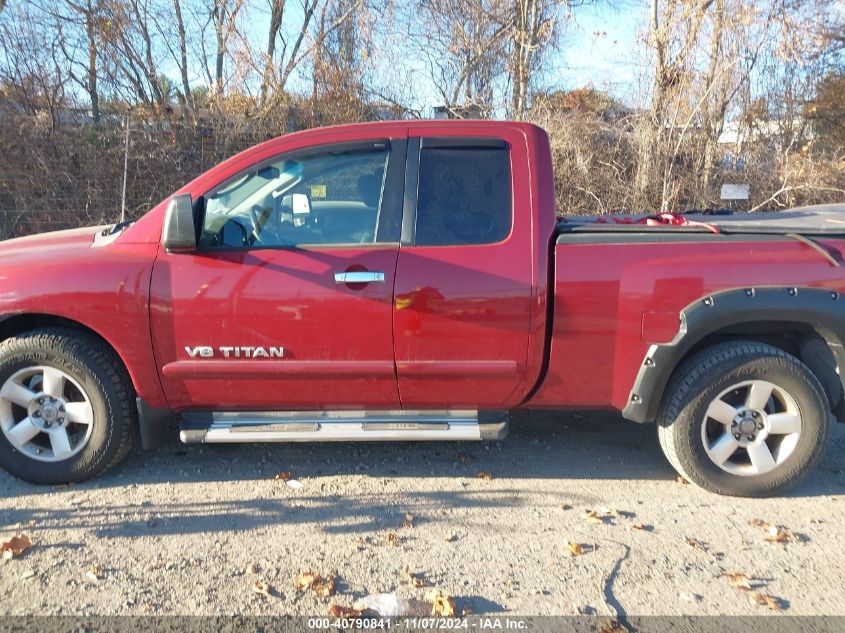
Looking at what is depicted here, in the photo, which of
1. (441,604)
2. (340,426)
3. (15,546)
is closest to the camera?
(441,604)

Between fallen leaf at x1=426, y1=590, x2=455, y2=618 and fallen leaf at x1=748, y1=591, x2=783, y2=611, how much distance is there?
49.7 inches

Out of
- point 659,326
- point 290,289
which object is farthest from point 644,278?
point 290,289

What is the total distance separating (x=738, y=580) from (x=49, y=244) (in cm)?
392

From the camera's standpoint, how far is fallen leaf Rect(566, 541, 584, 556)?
306 cm

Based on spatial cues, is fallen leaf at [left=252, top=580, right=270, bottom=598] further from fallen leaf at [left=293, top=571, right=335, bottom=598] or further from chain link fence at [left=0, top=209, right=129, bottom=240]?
chain link fence at [left=0, top=209, right=129, bottom=240]

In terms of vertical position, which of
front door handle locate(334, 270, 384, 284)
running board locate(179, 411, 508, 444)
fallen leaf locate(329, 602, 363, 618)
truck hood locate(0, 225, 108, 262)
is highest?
truck hood locate(0, 225, 108, 262)

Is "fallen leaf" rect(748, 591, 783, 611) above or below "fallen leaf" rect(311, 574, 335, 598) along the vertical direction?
above

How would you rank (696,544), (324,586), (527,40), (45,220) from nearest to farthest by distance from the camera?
(324,586) < (696,544) < (45,220) < (527,40)

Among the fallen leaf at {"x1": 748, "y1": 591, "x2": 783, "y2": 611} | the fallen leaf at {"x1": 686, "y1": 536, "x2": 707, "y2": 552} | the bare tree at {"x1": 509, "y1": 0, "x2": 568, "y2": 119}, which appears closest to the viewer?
the fallen leaf at {"x1": 748, "y1": 591, "x2": 783, "y2": 611}

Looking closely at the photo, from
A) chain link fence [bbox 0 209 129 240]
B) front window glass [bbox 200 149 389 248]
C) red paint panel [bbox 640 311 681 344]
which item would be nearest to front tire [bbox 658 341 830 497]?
red paint panel [bbox 640 311 681 344]

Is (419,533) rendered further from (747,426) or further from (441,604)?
(747,426)

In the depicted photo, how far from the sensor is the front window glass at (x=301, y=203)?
351 centimetres

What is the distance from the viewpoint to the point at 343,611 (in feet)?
8.65

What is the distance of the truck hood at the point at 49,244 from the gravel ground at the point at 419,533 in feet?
4.25
